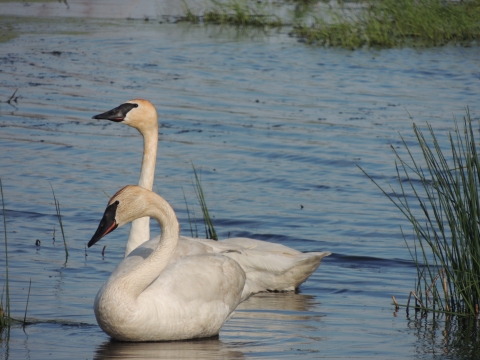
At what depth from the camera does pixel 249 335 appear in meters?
A: 6.75

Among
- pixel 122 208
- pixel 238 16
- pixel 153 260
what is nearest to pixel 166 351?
pixel 153 260

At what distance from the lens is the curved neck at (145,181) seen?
7.65m

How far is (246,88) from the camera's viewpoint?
59.9ft

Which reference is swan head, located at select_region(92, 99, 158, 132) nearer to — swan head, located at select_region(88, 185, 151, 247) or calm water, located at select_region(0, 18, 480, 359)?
calm water, located at select_region(0, 18, 480, 359)

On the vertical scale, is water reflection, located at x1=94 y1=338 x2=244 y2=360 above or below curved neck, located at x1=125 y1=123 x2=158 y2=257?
below

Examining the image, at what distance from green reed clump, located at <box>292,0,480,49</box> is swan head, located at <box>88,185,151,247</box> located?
671 inches

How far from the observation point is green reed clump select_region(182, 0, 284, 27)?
25766 mm

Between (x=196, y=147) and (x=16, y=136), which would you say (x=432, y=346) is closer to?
(x=196, y=147)

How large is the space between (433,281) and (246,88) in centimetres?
1185

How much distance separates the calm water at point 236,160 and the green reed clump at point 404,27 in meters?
0.72

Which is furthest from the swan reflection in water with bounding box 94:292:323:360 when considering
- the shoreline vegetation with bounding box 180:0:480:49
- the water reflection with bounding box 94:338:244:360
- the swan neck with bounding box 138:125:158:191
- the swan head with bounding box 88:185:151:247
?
the shoreline vegetation with bounding box 180:0:480:49

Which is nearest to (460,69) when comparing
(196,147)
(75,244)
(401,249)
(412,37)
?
(412,37)

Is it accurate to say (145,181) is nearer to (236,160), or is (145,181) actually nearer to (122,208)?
(122,208)

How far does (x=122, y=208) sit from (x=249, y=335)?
135cm
